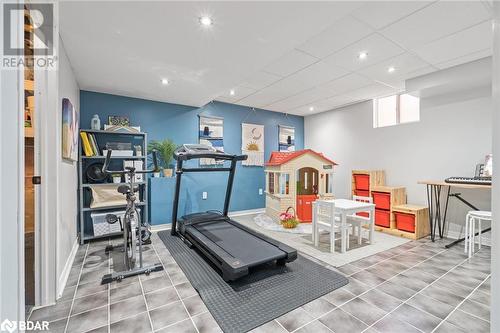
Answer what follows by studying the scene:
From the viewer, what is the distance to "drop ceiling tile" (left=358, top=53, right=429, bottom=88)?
3.03m

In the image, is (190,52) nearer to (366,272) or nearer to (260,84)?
(260,84)

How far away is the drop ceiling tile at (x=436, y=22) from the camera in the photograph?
2.07 m

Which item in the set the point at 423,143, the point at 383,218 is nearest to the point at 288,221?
the point at 383,218

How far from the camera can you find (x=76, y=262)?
2.72m

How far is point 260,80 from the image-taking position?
387 centimetres

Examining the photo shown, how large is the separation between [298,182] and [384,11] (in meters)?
3.31

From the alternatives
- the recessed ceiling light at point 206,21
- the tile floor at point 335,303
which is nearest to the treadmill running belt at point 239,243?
the tile floor at point 335,303

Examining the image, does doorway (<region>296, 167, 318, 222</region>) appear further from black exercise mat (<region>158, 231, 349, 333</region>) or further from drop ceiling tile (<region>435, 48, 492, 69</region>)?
drop ceiling tile (<region>435, 48, 492, 69</region>)

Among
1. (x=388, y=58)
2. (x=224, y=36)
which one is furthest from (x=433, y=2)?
(x=224, y=36)

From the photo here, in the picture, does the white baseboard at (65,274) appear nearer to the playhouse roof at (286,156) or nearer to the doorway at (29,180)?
the doorway at (29,180)

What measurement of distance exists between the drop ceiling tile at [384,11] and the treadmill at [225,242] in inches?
95.2

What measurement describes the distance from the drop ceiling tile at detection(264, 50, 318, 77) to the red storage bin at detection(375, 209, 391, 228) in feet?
9.77

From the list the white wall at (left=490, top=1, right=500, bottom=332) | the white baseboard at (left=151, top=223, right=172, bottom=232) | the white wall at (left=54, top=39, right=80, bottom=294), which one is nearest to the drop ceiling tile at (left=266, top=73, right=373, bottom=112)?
the white wall at (left=490, top=1, right=500, bottom=332)

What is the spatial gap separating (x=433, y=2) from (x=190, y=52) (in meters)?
2.44
